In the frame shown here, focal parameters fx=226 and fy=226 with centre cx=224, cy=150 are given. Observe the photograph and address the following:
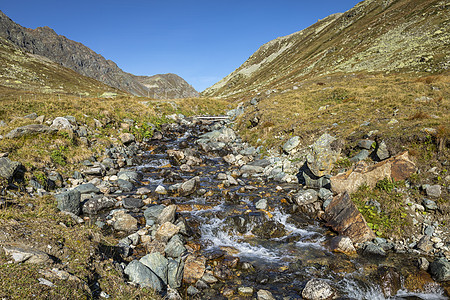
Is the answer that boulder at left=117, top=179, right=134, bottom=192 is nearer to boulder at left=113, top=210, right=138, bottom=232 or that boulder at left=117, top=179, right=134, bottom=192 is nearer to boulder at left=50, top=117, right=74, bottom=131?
boulder at left=113, top=210, right=138, bottom=232

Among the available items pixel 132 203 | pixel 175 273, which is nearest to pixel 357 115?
pixel 132 203

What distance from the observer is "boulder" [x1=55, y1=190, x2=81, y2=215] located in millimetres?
10312

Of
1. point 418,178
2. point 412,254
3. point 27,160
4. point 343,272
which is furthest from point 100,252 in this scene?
point 418,178

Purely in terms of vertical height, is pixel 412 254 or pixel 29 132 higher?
pixel 29 132

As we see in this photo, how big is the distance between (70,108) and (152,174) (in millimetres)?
13100

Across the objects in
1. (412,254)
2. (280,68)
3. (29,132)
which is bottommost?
(412,254)

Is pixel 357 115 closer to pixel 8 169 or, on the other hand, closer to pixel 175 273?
pixel 175 273

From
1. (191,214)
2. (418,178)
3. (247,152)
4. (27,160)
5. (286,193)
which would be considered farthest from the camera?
(247,152)

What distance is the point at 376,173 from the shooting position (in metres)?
11.9

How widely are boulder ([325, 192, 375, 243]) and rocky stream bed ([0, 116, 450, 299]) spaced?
0.05 metres

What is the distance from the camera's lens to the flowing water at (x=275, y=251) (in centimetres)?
768

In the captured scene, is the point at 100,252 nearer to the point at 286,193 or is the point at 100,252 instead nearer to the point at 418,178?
the point at 286,193

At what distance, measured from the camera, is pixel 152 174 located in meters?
18.0

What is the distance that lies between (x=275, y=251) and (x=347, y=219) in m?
3.73
